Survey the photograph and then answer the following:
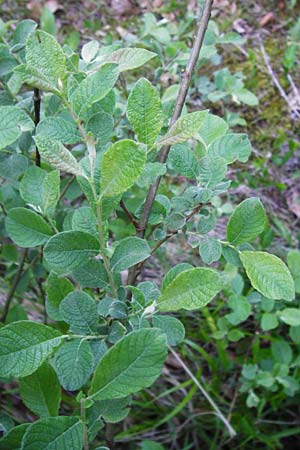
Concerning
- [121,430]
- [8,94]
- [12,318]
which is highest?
[8,94]

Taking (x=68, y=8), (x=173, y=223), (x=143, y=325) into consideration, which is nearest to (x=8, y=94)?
(x=173, y=223)

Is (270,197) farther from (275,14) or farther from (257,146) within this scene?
(275,14)

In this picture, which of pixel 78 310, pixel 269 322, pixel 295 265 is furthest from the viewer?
pixel 269 322

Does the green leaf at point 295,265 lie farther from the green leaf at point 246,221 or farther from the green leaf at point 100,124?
the green leaf at point 100,124

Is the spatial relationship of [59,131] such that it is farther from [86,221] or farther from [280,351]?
[280,351]

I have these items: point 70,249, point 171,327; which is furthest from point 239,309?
point 70,249

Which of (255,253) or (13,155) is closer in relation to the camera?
(255,253)

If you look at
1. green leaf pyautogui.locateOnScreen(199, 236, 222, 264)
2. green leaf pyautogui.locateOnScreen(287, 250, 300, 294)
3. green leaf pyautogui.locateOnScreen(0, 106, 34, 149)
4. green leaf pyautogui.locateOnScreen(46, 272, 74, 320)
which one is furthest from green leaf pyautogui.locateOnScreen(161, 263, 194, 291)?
green leaf pyautogui.locateOnScreen(287, 250, 300, 294)
